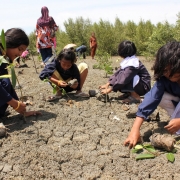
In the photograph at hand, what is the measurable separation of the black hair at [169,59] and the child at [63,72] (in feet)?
4.33

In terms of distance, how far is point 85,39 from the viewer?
41.3 ft

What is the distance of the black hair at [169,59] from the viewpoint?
1864 mm

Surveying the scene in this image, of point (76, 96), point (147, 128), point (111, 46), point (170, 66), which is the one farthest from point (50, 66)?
point (111, 46)

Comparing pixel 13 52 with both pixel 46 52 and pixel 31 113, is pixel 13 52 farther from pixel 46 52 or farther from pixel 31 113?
pixel 46 52

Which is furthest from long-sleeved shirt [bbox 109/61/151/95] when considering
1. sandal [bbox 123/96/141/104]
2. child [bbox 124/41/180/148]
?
child [bbox 124/41/180/148]

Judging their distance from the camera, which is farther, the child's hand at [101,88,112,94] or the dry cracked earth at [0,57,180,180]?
the child's hand at [101,88,112,94]

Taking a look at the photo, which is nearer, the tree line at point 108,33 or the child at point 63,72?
the child at point 63,72

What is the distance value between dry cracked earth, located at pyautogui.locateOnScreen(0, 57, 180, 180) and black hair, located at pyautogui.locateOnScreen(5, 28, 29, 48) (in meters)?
0.72

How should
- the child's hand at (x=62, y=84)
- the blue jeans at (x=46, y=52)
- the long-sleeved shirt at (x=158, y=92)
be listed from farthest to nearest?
1. the blue jeans at (x=46, y=52)
2. the child's hand at (x=62, y=84)
3. the long-sleeved shirt at (x=158, y=92)

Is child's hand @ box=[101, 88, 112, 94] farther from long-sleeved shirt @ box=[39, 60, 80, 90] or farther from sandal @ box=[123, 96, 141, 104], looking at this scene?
long-sleeved shirt @ box=[39, 60, 80, 90]

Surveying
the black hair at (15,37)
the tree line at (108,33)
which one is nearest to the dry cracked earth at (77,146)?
the black hair at (15,37)

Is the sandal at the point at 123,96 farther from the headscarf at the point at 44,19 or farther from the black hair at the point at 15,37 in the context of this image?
the headscarf at the point at 44,19

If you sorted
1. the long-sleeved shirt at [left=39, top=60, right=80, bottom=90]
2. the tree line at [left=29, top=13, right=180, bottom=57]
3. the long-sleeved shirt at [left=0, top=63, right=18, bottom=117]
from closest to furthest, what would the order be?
the long-sleeved shirt at [left=0, top=63, right=18, bottom=117] < the long-sleeved shirt at [left=39, top=60, right=80, bottom=90] < the tree line at [left=29, top=13, right=180, bottom=57]

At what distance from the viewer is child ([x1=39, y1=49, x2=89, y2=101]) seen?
9.94ft
